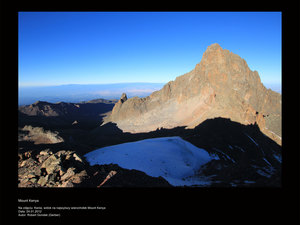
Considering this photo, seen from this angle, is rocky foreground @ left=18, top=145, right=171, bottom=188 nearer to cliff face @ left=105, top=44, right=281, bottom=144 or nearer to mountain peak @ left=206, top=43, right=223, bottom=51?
cliff face @ left=105, top=44, right=281, bottom=144

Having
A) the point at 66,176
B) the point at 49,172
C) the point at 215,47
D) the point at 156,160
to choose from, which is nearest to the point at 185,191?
the point at 66,176

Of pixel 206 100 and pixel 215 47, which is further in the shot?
→ pixel 215 47

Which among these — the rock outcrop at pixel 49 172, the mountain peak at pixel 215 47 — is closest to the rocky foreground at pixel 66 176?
the rock outcrop at pixel 49 172

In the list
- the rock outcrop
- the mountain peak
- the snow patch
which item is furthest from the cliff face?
the rock outcrop

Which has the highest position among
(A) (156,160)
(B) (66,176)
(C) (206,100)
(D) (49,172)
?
(C) (206,100)

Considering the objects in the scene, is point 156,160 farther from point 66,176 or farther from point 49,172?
point 49,172

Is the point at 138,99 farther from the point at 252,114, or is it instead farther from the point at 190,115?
the point at 252,114
